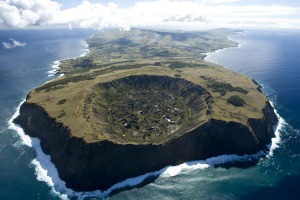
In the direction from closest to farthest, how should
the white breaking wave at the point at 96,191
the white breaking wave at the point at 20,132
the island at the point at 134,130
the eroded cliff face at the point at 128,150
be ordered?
1. the white breaking wave at the point at 96,191
2. the eroded cliff face at the point at 128,150
3. the island at the point at 134,130
4. the white breaking wave at the point at 20,132

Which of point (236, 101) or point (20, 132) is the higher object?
point (236, 101)

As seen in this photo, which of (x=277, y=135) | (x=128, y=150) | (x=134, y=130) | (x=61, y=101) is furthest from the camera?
(x=61, y=101)

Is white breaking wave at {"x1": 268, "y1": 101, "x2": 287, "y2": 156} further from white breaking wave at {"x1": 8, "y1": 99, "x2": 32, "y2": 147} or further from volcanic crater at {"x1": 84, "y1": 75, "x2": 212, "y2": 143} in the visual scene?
white breaking wave at {"x1": 8, "y1": 99, "x2": 32, "y2": 147}

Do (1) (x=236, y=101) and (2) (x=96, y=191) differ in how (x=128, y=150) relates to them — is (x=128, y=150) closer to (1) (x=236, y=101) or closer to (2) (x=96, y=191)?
(2) (x=96, y=191)

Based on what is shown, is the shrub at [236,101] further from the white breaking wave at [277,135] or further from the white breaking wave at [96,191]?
the white breaking wave at [96,191]

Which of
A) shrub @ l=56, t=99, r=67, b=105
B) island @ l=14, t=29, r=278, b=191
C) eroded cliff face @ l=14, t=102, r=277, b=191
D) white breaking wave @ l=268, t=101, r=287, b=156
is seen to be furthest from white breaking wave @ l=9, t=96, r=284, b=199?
shrub @ l=56, t=99, r=67, b=105

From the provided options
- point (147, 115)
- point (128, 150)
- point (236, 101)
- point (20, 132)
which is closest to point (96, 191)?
point (128, 150)

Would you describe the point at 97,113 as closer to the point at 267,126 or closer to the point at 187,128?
the point at 187,128

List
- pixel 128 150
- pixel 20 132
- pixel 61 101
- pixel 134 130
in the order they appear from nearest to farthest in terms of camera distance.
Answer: pixel 128 150 → pixel 134 130 → pixel 20 132 → pixel 61 101

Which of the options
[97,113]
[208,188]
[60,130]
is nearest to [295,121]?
[208,188]

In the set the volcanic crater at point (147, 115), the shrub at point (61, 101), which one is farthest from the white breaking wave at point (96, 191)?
the shrub at point (61, 101)
